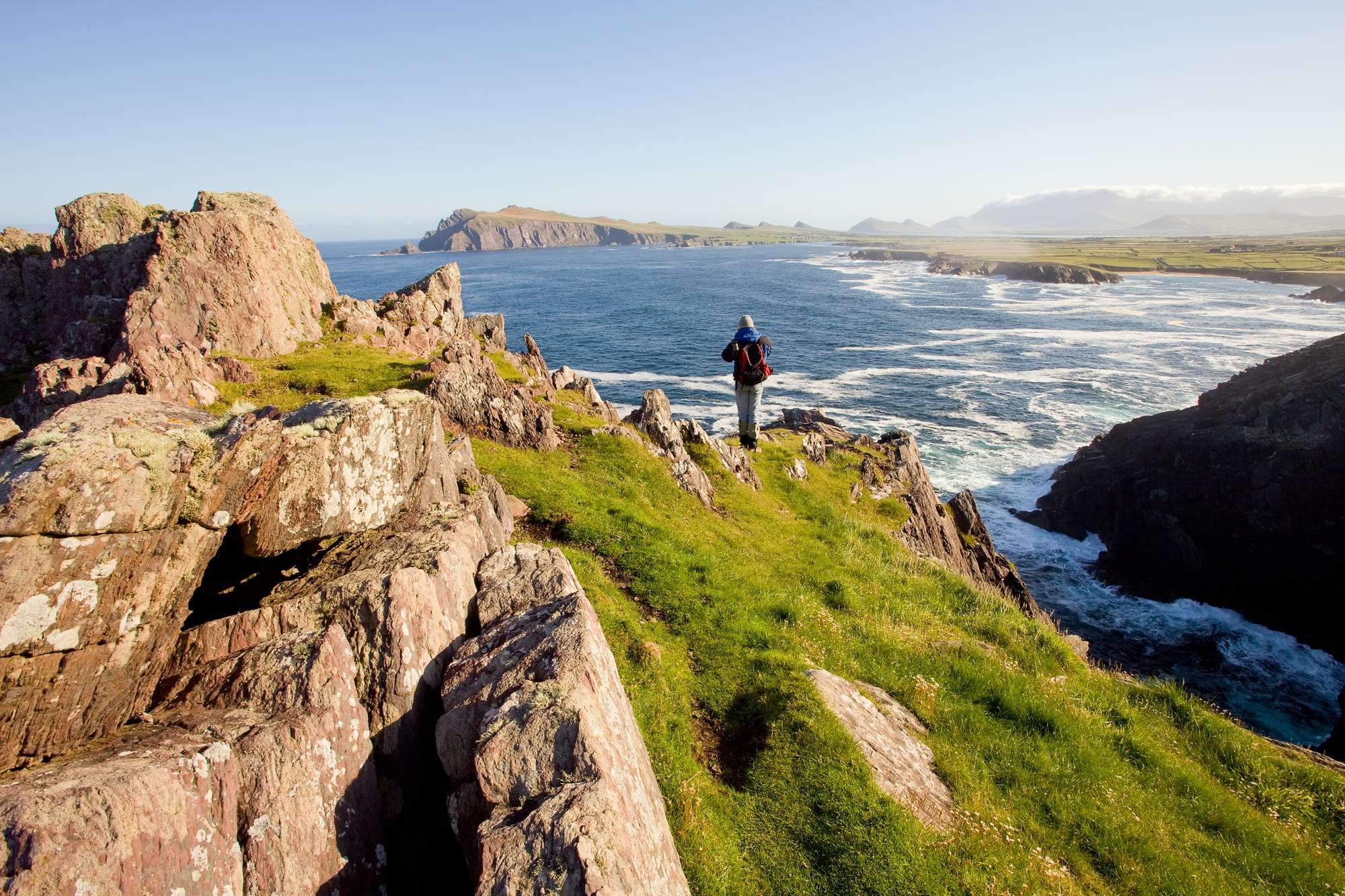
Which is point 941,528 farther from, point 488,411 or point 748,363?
point 488,411

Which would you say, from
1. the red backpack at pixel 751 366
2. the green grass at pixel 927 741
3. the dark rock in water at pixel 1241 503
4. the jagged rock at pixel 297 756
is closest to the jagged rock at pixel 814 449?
Result: the red backpack at pixel 751 366

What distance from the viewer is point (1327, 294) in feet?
448

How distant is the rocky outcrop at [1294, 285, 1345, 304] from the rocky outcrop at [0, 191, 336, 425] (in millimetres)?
195824

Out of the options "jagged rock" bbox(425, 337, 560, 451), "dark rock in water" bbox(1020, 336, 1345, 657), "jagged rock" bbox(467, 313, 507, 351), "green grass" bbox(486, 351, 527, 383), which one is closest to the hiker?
"jagged rock" bbox(425, 337, 560, 451)

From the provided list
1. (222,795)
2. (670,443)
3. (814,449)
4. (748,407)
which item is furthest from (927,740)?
(814,449)

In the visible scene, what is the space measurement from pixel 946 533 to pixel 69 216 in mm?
50433

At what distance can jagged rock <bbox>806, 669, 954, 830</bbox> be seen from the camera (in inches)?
417

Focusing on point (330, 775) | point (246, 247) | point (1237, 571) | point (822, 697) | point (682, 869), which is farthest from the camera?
point (1237, 571)

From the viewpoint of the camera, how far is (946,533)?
107 feet

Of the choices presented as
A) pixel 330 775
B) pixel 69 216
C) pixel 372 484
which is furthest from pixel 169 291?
pixel 330 775

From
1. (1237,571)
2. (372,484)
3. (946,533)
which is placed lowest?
(1237,571)

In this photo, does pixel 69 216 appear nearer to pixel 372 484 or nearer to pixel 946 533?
pixel 372 484

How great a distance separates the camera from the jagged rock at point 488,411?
23859 mm

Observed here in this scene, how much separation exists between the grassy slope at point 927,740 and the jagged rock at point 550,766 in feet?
7.41
